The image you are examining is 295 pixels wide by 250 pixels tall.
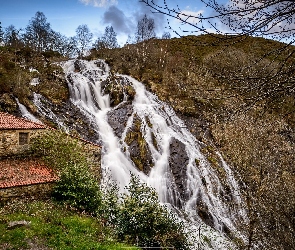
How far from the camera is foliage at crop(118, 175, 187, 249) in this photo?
1315cm

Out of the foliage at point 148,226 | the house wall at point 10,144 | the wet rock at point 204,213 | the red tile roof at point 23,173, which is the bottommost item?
the wet rock at point 204,213

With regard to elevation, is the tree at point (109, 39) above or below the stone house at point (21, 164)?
above

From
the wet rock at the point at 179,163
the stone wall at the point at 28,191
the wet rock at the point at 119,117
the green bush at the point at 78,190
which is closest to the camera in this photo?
the stone wall at the point at 28,191

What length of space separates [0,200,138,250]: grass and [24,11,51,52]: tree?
56676mm

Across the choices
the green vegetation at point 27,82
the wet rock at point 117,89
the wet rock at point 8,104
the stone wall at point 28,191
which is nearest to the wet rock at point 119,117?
the wet rock at point 117,89

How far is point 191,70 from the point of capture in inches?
1891

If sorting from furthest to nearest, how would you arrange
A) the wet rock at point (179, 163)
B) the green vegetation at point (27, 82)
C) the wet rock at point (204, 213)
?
the green vegetation at point (27, 82) → the wet rock at point (179, 163) → the wet rock at point (204, 213)

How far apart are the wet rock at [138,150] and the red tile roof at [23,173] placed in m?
7.83

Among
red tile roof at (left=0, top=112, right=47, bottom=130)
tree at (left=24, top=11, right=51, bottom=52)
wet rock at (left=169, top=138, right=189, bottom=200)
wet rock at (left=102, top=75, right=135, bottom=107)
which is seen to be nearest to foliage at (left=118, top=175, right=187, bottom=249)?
wet rock at (left=169, top=138, right=189, bottom=200)

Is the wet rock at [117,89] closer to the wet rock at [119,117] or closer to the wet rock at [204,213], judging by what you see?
the wet rock at [119,117]

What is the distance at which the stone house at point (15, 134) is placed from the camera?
1806cm

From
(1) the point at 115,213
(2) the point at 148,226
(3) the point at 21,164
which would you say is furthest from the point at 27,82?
(2) the point at 148,226

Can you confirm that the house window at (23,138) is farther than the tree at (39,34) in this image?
No

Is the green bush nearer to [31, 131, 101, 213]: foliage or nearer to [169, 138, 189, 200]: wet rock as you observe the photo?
[31, 131, 101, 213]: foliage
